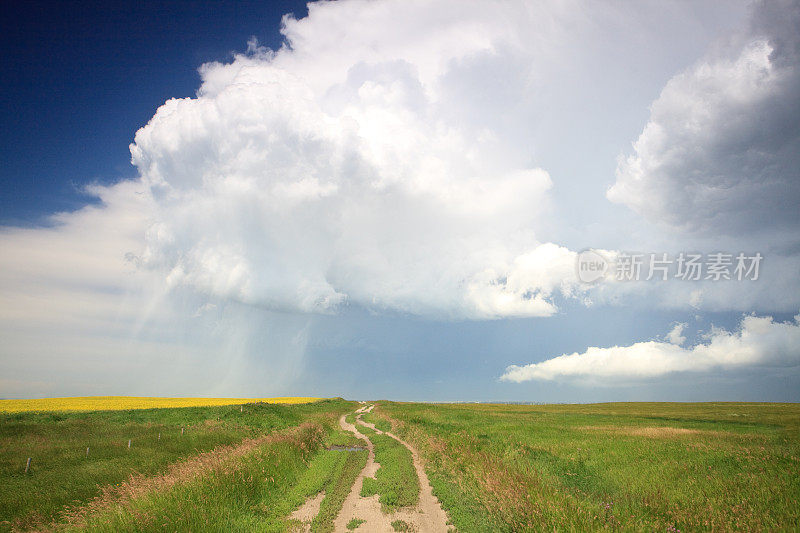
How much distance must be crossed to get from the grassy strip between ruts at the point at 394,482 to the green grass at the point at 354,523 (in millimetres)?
1063

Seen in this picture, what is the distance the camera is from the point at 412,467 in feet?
54.8

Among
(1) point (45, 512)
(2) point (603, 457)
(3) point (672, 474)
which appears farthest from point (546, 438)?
(1) point (45, 512)

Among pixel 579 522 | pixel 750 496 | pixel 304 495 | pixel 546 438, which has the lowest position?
pixel 546 438

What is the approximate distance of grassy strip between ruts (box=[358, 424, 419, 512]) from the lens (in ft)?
39.1

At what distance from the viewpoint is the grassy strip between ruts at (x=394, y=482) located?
1192cm

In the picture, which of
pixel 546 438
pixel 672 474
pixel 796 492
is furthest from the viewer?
pixel 546 438

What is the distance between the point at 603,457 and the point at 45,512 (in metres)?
23.7

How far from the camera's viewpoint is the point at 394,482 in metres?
14.0

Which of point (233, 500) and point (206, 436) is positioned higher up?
point (233, 500)

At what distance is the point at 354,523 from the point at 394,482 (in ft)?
13.7

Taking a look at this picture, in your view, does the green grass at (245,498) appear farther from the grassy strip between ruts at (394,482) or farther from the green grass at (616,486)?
the green grass at (616,486)

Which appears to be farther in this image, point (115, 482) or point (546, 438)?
point (546, 438)

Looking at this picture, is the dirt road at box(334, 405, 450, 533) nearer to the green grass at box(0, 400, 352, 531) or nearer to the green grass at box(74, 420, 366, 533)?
the green grass at box(74, 420, 366, 533)

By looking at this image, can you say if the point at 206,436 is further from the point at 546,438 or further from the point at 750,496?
the point at 750,496
